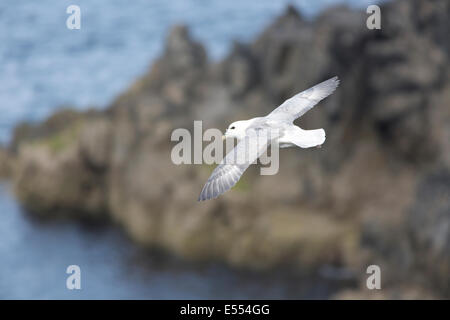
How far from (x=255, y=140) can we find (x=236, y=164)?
44 cm

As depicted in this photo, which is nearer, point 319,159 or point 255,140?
point 255,140

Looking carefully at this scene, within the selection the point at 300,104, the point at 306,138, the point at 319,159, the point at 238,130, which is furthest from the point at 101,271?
the point at 306,138

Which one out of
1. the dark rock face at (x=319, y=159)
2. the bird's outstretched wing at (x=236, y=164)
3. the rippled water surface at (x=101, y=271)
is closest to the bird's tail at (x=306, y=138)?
the bird's outstretched wing at (x=236, y=164)

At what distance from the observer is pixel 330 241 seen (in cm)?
2961

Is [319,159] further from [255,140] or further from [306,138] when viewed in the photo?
[255,140]

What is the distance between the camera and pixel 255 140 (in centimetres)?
1293

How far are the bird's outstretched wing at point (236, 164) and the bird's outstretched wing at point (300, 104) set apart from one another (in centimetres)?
96

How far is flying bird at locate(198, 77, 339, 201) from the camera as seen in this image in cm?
1267

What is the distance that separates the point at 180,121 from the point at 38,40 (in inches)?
654

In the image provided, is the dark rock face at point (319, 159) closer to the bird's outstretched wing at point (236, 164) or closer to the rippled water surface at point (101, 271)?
the rippled water surface at point (101, 271)

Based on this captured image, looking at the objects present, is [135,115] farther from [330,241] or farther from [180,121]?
[330,241]

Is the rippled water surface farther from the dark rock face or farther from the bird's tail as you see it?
the bird's tail

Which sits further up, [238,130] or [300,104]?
[300,104]

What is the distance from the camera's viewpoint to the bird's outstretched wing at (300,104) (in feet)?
46.1
